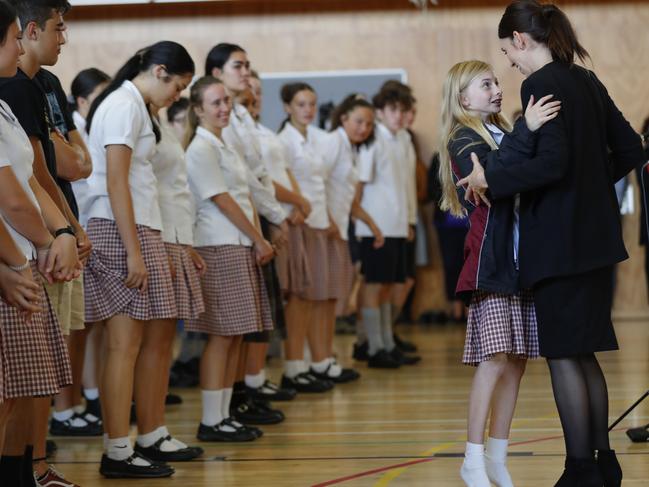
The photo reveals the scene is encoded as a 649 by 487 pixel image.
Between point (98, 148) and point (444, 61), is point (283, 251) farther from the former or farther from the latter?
point (444, 61)

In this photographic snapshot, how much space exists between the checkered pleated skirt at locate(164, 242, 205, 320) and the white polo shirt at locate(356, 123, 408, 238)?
102 inches

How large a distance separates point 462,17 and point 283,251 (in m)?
4.04

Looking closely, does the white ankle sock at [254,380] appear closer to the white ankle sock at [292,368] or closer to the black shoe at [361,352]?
the white ankle sock at [292,368]

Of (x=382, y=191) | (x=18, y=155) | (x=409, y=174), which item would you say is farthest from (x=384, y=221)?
(x=18, y=155)

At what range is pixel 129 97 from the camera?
3.35 metres

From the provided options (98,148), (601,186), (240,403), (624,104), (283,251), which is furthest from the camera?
(624,104)

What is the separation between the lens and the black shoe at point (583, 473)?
Result: 2.64 metres

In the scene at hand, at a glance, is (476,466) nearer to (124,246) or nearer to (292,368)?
(124,246)

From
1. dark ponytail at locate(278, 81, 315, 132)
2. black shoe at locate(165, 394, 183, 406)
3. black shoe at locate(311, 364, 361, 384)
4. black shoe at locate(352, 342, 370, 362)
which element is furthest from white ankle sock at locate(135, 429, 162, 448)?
black shoe at locate(352, 342, 370, 362)

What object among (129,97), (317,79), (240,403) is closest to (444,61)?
(317,79)

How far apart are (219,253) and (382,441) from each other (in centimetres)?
92

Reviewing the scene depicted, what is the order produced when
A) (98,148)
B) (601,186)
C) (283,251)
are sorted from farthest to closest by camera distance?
(283,251), (98,148), (601,186)

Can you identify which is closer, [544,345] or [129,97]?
[544,345]

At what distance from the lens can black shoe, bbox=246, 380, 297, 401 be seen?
16.0ft
